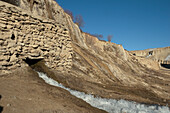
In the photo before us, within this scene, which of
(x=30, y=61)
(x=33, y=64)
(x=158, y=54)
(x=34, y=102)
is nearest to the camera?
(x=34, y=102)

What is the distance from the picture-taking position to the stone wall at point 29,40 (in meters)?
7.08

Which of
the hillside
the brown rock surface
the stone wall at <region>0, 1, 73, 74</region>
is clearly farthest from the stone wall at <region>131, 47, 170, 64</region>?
the brown rock surface

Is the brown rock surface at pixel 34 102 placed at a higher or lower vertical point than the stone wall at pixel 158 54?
lower

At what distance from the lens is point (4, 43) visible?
22.8 ft

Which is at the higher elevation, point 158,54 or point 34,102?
point 158,54

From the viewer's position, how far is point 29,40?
324 inches

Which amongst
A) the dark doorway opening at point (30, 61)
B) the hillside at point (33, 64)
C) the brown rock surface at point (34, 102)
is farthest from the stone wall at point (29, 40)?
the brown rock surface at point (34, 102)

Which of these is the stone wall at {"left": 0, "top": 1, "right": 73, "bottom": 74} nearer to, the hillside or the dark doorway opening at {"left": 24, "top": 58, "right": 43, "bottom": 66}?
the hillside

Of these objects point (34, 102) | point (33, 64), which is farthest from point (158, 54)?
point (34, 102)

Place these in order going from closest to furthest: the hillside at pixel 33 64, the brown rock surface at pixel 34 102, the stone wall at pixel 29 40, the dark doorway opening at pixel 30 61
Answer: the brown rock surface at pixel 34 102
the hillside at pixel 33 64
the stone wall at pixel 29 40
the dark doorway opening at pixel 30 61

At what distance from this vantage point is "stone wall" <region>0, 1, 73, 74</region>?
23.2ft

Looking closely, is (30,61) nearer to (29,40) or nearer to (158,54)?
(29,40)

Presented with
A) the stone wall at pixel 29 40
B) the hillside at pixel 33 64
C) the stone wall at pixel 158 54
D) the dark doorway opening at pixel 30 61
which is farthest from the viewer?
the stone wall at pixel 158 54

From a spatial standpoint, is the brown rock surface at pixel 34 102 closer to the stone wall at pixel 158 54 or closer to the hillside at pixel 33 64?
the hillside at pixel 33 64
